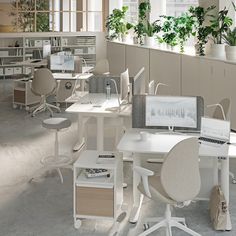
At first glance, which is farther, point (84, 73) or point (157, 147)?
point (84, 73)

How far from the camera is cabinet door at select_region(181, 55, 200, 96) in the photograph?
318 inches

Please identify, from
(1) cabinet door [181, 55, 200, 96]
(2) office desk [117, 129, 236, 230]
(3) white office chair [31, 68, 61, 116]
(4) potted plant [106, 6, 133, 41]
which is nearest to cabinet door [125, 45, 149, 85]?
(4) potted plant [106, 6, 133, 41]

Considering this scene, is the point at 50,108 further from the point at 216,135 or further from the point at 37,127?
the point at 216,135

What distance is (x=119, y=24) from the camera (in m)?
12.5

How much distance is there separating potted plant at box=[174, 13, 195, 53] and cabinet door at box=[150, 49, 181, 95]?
321 mm

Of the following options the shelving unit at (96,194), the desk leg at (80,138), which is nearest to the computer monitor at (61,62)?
the desk leg at (80,138)

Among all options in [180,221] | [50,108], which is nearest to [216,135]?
[180,221]

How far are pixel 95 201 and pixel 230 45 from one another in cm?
428

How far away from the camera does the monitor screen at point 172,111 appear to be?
4.22 metres

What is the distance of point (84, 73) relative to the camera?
9.72m

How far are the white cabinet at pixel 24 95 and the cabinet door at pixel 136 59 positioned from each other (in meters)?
2.62

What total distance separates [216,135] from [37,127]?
446 cm

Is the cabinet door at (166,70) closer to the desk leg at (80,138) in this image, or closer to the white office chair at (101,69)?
the white office chair at (101,69)

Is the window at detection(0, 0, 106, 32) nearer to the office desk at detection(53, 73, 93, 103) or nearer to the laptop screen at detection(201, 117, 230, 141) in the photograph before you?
the office desk at detection(53, 73, 93, 103)
